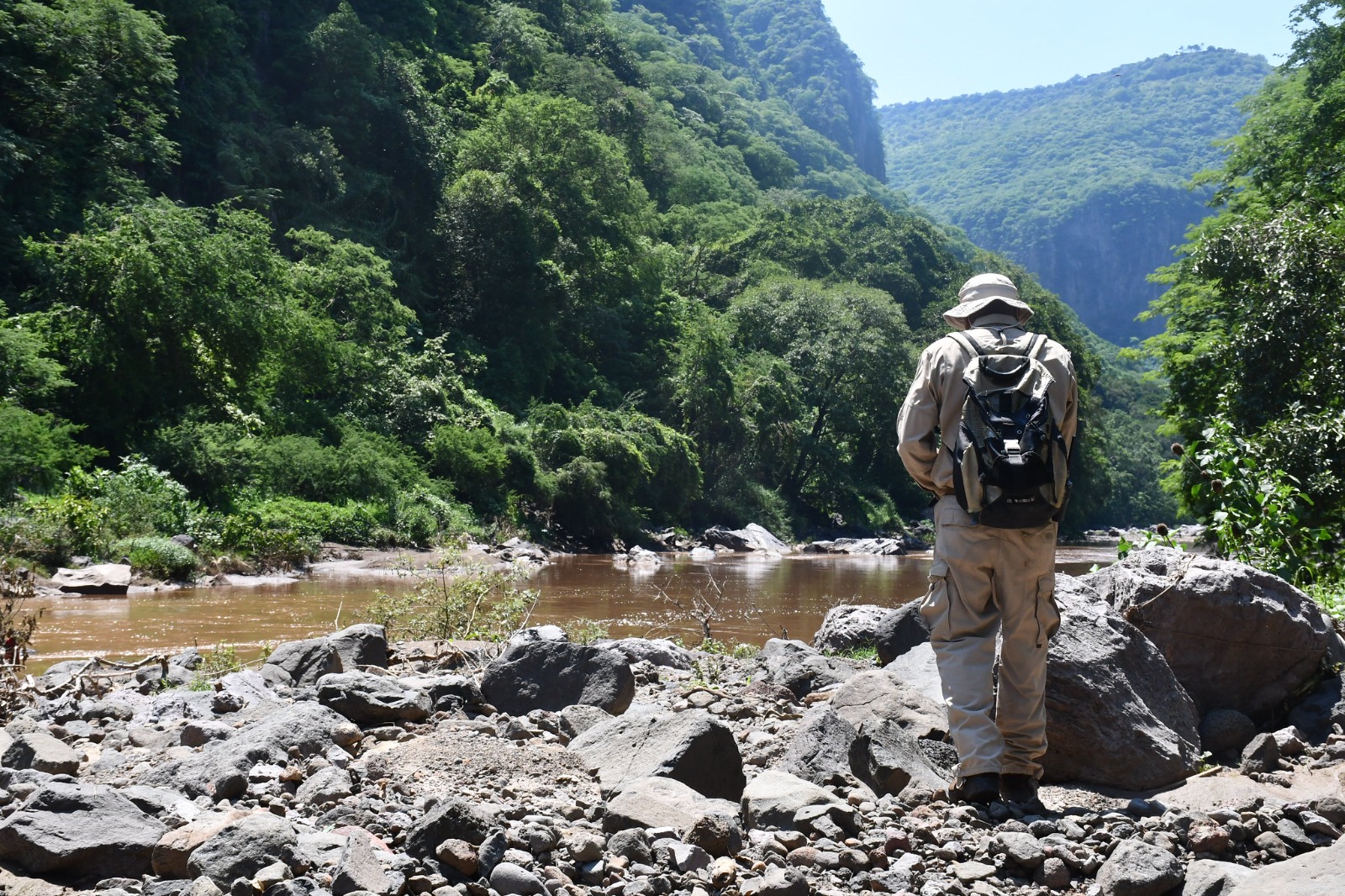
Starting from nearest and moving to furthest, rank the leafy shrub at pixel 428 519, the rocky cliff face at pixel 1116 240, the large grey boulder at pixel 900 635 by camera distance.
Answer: the large grey boulder at pixel 900 635
the leafy shrub at pixel 428 519
the rocky cliff face at pixel 1116 240

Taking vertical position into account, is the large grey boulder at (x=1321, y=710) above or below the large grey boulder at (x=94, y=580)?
above

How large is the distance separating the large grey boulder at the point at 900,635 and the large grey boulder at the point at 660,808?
373 cm

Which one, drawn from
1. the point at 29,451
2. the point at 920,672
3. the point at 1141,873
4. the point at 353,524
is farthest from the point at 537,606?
the point at 1141,873

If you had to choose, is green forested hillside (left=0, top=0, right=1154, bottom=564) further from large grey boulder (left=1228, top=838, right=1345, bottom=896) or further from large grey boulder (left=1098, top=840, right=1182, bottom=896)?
large grey boulder (left=1228, top=838, right=1345, bottom=896)

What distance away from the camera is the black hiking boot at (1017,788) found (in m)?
3.85

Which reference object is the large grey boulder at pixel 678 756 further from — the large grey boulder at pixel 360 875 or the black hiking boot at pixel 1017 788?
the large grey boulder at pixel 360 875

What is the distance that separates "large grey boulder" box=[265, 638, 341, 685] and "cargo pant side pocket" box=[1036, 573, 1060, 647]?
153 inches

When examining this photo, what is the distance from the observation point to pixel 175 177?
31234 millimetres

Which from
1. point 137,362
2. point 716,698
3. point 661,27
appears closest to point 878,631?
point 716,698

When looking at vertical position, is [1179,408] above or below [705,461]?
above

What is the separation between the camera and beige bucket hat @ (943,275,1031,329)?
4168mm

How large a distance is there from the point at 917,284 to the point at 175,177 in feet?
126

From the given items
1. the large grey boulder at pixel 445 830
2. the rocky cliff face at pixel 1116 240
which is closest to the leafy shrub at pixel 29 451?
the large grey boulder at pixel 445 830

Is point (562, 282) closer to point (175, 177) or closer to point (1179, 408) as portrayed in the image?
point (175, 177)
